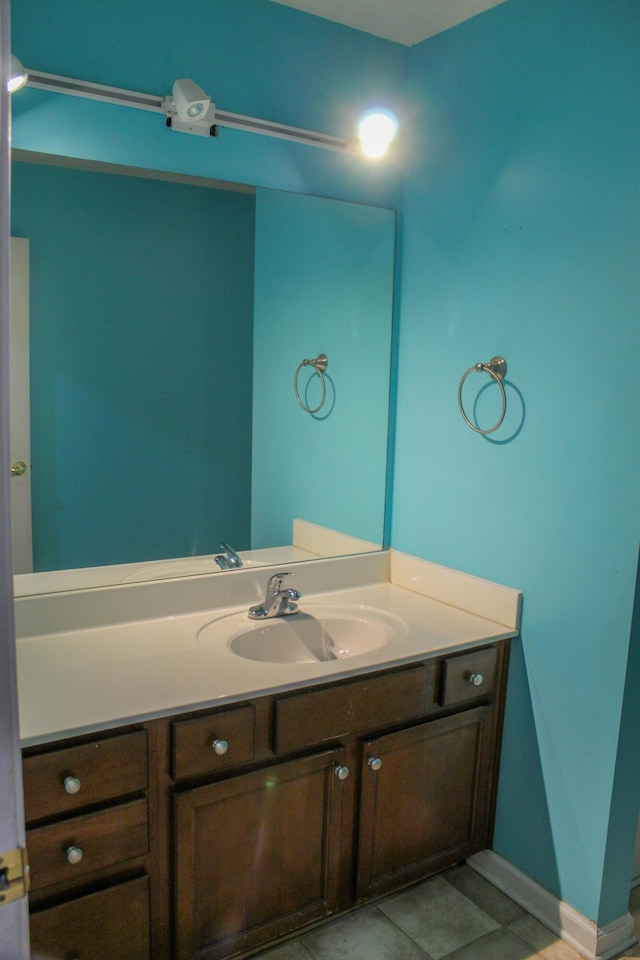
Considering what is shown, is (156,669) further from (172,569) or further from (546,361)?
(546,361)

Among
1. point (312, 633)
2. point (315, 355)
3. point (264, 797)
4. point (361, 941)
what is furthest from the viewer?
point (315, 355)

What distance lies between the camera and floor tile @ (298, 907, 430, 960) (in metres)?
1.80

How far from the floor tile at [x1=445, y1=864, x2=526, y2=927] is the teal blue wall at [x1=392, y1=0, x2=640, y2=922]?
11cm

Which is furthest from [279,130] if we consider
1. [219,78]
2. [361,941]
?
[361,941]

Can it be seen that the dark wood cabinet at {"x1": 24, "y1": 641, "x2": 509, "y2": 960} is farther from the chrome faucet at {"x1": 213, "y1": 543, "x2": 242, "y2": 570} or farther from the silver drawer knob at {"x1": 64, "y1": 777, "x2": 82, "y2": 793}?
the chrome faucet at {"x1": 213, "y1": 543, "x2": 242, "y2": 570}

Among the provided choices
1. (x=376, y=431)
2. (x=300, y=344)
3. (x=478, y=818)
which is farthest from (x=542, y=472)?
(x=478, y=818)

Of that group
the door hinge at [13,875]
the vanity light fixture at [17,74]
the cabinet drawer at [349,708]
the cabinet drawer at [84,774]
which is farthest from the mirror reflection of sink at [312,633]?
the vanity light fixture at [17,74]

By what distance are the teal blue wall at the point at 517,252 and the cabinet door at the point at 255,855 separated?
0.61 metres

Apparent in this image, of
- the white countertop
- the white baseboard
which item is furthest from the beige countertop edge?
the white baseboard

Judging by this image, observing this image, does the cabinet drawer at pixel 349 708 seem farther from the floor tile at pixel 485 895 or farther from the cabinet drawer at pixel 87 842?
the floor tile at pixel 485 895

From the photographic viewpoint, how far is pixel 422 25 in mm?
2102

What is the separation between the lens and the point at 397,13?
80.2 inches

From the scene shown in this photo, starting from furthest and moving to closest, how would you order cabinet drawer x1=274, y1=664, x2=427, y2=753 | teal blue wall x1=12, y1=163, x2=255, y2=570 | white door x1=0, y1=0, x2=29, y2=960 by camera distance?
teal blue wall x1=12, y1=163, x2=255, y2=570
cabinet drawer x1=274, y1=664, x2=427, y2=753
white door x1=0, y1=0, x2=29, y2=960

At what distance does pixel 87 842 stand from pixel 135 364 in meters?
1.10
